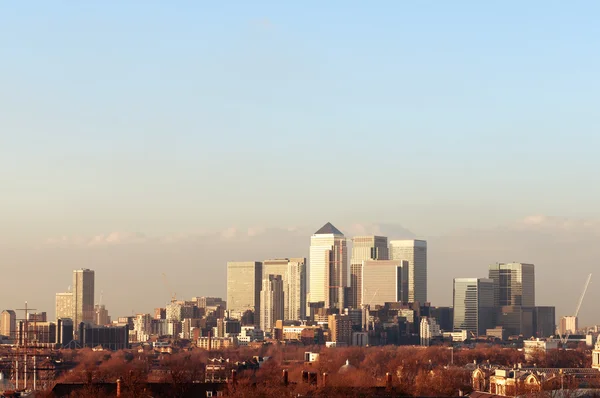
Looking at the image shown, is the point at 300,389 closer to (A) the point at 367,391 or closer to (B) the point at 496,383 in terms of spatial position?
(A) the point at 367,391

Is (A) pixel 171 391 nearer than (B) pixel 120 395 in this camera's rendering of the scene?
No

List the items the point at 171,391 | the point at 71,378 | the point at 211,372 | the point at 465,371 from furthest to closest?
1. the point at 211,372
2. the point at 465,371
3. the point at 71,378
4. the point at 171,391

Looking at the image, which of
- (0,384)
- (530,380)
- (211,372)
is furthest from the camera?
(211,372)

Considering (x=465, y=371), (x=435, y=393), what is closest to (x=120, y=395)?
(x=435, y=393)

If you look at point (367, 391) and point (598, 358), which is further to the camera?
point (598, 358)

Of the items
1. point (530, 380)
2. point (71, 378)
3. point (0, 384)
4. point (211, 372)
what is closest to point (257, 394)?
point (0, 384)

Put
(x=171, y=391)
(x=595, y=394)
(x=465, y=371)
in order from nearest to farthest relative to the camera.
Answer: (x=171, y=391) < (x=595, y=394) < (x=465, y=371)

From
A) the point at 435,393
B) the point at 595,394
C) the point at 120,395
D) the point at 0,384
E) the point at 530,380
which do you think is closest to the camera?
the point at 120,395

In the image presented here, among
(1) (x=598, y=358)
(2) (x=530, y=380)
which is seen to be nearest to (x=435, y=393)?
(2) (x=530, y=380)

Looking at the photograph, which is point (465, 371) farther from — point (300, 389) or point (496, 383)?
point (300, 389)
